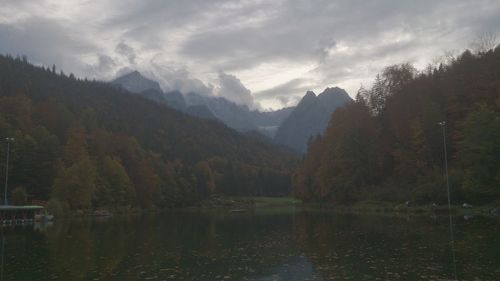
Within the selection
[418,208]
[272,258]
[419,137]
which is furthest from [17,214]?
[419,137]

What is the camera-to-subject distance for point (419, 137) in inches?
3265

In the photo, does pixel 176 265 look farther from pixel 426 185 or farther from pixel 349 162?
pixel 349 162

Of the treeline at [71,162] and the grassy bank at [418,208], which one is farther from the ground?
the treeline at [71,162]

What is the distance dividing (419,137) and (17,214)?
68.5 metres

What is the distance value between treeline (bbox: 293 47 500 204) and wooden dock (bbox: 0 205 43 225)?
59.1 meters

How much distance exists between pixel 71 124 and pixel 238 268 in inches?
4403

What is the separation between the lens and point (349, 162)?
98.1 m

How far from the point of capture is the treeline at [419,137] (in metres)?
61.8

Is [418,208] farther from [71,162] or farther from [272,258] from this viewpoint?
[71,162]

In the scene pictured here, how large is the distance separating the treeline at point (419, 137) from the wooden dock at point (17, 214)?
194 feet

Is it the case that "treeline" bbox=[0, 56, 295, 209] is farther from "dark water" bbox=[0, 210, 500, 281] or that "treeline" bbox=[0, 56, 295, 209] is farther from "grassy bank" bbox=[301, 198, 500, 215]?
"dark water" bbox=[0, 210, 500, 281]

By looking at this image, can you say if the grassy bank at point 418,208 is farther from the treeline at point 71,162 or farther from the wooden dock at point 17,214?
the wooden dock at point 17,214

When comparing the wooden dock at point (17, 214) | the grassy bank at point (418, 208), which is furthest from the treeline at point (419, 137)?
the wooden dock at point (17, 214)

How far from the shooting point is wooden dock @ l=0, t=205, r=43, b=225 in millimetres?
68750
